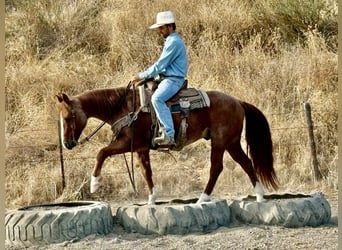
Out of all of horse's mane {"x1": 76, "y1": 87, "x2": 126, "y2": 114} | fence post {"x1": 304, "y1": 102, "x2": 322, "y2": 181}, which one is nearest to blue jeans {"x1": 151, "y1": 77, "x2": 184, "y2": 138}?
horse's mane {"x1": 76, "y1": 87, "x2": 126, "y2": 114}

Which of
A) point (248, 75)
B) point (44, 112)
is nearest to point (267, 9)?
point (248, 75)

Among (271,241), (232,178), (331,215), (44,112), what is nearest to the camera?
(271,241)

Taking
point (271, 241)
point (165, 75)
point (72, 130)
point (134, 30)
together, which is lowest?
point (271, 241)

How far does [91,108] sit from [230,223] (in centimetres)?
103

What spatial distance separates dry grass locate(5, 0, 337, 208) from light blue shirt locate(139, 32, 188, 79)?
1.49 metres

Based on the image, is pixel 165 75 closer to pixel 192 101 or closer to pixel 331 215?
pixel 192 101

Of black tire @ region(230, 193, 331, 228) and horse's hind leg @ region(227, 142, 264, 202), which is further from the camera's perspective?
horse's hind leg @ region(227, 142, 264, 202)

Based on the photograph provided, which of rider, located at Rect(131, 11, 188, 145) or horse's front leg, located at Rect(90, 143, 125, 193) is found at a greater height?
rider, located at Rect(131, 11, 188, 145)

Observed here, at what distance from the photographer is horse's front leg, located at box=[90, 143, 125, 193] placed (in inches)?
155

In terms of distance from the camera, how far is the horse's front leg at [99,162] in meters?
3.93

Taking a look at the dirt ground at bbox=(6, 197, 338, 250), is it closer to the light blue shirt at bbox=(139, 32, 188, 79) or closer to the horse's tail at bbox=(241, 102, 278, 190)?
Result: the horse's tail at bbox=(241, 102, 278, 190)

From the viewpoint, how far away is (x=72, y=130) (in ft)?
13.0

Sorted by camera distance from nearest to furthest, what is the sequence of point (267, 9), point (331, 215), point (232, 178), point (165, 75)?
point (165, 75) → point (331, 215) → point (232, 178) → point (267, 9)

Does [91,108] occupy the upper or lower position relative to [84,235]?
upper
